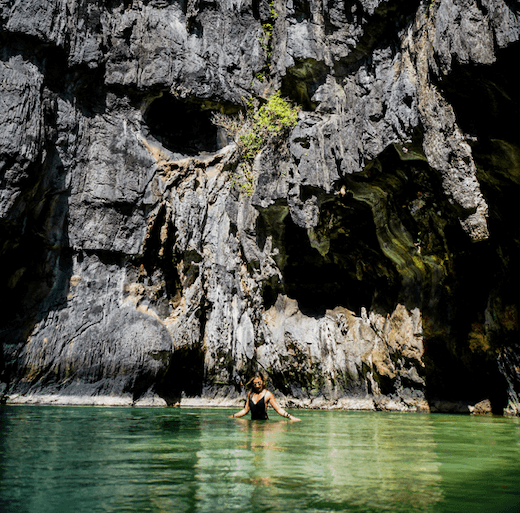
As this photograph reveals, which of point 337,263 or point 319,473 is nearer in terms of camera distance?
point 319,473

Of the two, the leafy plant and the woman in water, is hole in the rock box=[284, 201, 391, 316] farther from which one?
the woman in water

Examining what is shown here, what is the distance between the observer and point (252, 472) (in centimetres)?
379

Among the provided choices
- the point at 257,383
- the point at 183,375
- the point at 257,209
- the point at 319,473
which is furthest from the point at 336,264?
the point at 319,473

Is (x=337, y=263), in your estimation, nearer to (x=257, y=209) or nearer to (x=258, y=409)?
(x=257, y=209)

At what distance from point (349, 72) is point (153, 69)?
764 cm

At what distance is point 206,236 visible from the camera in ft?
58.1

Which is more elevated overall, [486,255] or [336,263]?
[336,263]

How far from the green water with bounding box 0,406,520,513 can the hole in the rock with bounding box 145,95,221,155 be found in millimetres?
14126

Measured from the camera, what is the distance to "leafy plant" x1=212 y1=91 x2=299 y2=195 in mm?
16453

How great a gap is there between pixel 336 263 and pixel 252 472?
1380 centimetres

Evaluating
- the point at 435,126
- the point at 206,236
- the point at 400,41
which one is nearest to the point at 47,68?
the point at 206,236

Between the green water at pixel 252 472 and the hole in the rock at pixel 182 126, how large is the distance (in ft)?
46.3

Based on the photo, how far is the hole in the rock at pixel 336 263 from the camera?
1533 centimetres

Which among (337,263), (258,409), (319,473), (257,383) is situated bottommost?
(319,473)
